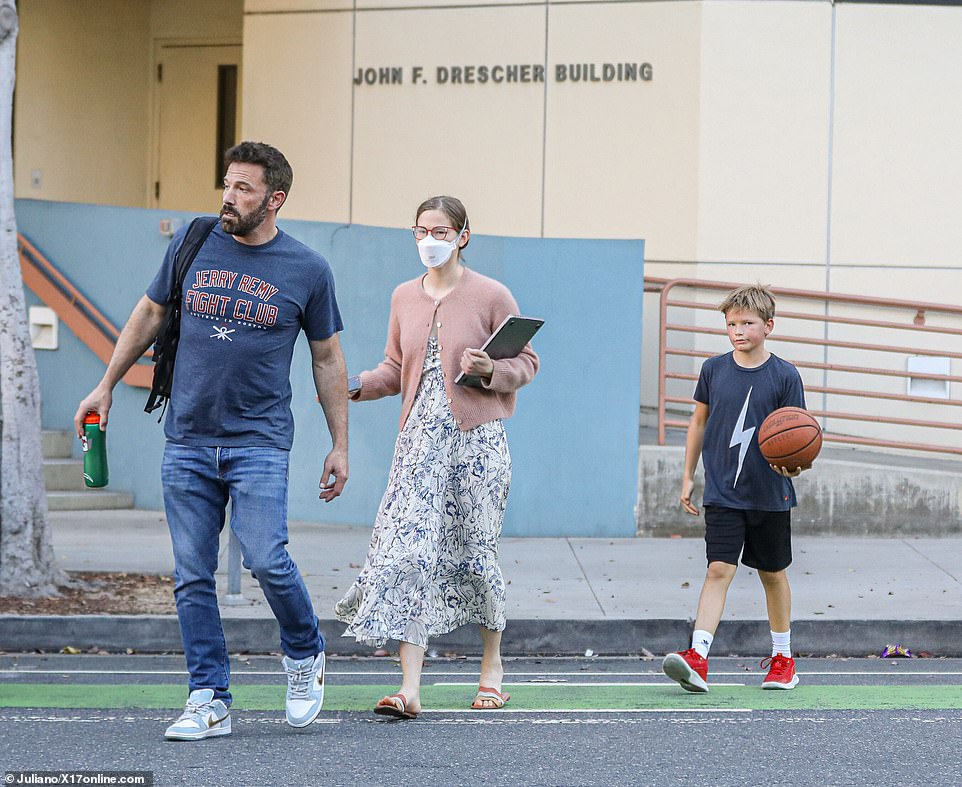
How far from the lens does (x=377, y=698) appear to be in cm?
636

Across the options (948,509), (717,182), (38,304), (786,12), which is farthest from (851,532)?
(38,304)

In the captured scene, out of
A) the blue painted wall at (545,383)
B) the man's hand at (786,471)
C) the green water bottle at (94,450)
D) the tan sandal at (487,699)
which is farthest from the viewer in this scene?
the blue painted wall at (545,383)

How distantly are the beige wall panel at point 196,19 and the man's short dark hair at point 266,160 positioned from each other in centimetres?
1155

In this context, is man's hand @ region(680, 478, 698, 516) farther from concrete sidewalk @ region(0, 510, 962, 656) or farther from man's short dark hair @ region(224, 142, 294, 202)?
man's short dark hair @ region(224, 142, 294, 202)

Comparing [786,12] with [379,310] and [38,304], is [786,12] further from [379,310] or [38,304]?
[38,304]

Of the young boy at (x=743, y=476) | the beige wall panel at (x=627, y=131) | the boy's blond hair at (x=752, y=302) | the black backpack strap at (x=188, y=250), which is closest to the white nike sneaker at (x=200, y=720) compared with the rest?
the black backpack strap at (x=188, y=250)

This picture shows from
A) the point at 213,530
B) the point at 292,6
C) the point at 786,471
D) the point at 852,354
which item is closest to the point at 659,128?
the point at 852,354

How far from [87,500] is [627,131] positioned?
18.3 feet

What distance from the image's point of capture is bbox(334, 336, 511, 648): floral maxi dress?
19.0ft

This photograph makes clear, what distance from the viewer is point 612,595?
28.1ft

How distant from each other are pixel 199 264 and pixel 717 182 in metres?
8.20

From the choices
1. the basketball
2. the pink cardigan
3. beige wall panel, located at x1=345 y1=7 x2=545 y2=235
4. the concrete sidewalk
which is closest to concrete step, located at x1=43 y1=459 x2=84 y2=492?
the concrete sidewalk

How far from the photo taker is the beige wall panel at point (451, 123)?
13367 mm

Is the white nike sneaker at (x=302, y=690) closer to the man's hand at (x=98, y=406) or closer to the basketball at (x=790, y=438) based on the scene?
the man's hand at (x=98, y=406)
